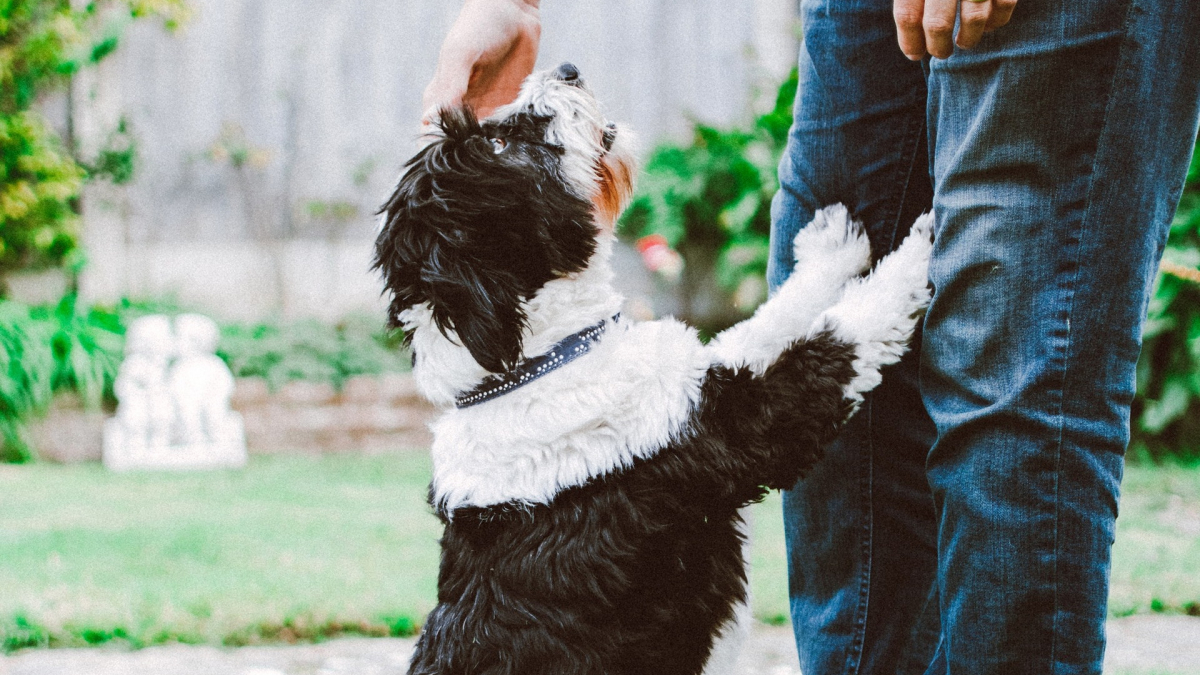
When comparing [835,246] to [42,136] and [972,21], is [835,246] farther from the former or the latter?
[42,136]

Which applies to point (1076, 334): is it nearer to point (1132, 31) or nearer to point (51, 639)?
point (1132, 31)

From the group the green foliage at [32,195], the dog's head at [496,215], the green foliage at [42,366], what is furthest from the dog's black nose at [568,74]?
the green foliage at [32,195]

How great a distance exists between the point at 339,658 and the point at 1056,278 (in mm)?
2037

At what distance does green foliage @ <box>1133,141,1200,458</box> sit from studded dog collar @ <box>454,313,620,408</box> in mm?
4272

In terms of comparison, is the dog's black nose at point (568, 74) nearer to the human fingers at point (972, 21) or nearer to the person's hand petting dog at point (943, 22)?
the person's hand petting dog at point (943, 22)

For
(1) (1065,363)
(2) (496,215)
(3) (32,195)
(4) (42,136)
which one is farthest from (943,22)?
(4) (42,136)

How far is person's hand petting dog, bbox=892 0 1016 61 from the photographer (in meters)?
1.28

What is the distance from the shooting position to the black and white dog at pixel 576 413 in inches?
62.6

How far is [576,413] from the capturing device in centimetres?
166

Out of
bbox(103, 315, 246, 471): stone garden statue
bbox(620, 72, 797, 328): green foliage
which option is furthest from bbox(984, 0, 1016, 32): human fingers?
bbox(103, 315, 246, 471): stone garden statue

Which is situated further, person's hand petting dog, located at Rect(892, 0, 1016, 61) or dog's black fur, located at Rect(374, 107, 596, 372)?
dog's black fur, located at Rect(374, 107, 596, 372)

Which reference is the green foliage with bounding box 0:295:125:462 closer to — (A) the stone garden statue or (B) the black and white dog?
(A) the stone garden statue

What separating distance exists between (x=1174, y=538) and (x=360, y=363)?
4450 mm

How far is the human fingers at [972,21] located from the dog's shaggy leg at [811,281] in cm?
63
